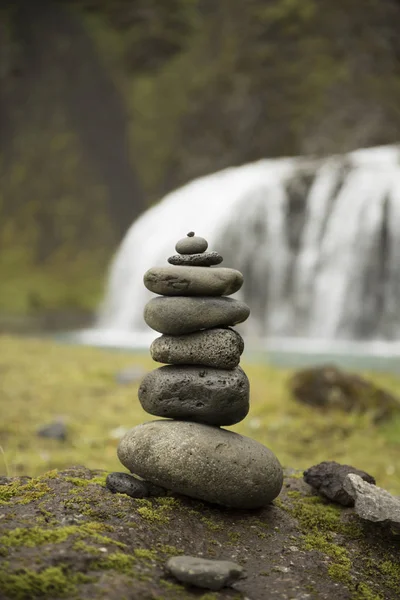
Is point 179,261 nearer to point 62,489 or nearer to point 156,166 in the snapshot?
point 62,489

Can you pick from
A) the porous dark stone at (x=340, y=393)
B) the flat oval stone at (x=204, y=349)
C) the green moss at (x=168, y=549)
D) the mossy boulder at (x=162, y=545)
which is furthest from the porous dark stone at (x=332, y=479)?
the porous dark stone at (x=340, y=393)

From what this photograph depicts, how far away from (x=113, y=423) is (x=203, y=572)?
6.18 metres

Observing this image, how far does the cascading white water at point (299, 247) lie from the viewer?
20.5 m

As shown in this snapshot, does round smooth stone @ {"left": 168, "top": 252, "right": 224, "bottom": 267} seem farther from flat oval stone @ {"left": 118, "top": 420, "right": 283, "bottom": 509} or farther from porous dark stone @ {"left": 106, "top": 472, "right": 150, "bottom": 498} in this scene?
porous dark stone @ {"left": 106, "top": 472, "right": 150, "bottom": 498}

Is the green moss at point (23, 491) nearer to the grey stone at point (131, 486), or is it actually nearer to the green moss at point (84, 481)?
the green moss at point (84, 481)

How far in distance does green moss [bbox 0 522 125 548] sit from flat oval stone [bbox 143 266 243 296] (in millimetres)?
2161

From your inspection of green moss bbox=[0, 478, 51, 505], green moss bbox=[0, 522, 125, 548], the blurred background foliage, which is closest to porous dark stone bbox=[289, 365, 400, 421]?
green moss bbox=[0, 478, 51, 505]

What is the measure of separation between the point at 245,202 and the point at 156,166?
46.2 feet

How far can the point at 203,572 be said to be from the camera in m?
3.85

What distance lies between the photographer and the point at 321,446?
29.0 feet

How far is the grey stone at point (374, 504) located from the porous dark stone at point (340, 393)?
4648 millimetres

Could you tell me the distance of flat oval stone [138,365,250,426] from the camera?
17.7ft

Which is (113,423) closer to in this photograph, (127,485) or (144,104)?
(127,485)

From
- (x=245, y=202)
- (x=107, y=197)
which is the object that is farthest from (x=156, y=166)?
(x=245, y=202)
